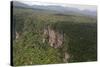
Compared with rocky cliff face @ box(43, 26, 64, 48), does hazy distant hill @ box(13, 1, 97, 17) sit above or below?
above

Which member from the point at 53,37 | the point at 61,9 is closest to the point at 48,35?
the point at 53,37

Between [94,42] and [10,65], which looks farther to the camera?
[94,42]

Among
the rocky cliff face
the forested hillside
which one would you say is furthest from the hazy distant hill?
the rocky cliff face

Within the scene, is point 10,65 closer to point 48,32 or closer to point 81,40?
point 48,32

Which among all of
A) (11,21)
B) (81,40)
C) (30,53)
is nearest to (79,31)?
(81,40)

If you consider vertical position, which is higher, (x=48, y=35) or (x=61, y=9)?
(x=61, y=9)

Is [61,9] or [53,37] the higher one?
[61,9]

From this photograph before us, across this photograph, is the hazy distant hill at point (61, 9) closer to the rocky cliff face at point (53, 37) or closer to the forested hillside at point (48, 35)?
the forested hillside at point (48, 35)

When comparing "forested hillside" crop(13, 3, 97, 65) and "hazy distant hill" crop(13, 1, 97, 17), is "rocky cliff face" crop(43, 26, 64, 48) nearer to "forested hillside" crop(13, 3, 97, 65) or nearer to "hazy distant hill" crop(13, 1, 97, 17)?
"forested hillside" crop(13, 3, 97, 65)

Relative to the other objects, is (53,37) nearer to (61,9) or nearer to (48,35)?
(48,35)
